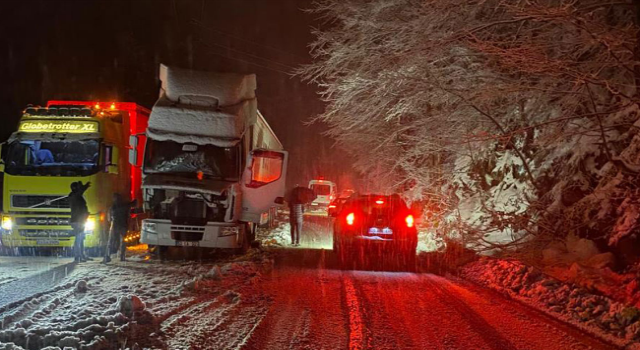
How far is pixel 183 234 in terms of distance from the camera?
12586mm

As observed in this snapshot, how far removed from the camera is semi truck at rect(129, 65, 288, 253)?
12617 millimetres

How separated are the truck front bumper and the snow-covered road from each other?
4.72 feet

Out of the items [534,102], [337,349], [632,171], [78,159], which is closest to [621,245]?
[632,171]

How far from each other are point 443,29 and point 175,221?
7.25 meters

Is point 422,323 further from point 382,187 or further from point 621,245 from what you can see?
point 382,187

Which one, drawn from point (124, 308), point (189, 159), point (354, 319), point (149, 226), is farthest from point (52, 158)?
point (354, 319)

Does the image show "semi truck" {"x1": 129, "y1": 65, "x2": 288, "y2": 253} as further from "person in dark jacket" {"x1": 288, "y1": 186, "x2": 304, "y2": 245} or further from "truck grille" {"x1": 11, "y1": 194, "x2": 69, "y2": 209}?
"person in dark jacket" {"x1": 288, "y1": 186, "x2": 304, "y2": 245}

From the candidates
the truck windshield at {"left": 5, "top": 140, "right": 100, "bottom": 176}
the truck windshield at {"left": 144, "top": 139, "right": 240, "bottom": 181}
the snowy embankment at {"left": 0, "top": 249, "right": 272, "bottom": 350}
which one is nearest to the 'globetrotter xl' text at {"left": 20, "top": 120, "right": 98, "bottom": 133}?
the truck windshield at {"left": 5, "top": 140, "right": 100, "bottom": 176}

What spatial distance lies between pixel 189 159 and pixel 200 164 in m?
0.28

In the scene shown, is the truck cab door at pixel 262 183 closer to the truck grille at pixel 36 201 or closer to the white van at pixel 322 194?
the truck grille at pixel 36 201

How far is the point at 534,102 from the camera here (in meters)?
14.1

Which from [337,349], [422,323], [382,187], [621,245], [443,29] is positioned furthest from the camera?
[382,187]

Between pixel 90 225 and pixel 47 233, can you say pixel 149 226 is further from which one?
pixel 47 233

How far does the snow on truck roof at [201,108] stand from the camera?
1290cm
